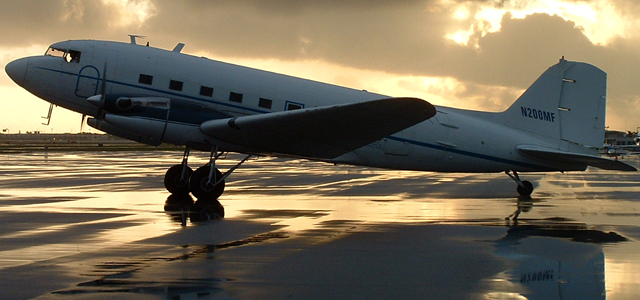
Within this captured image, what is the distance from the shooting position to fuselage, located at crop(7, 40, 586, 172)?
65.0 feet

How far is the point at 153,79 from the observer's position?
2000 cm

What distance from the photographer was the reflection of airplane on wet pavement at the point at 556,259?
8242 millimetres

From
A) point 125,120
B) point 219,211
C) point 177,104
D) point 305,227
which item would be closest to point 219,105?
point 177,104

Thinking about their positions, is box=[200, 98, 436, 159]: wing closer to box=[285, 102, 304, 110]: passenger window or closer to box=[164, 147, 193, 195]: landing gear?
box=[285, 102, 304, 110]: passenger window

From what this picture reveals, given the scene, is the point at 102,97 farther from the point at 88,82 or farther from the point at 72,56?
the point at 72,56

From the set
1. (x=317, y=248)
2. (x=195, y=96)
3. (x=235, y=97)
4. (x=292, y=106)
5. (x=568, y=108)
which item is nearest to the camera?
(x=317, y=248)

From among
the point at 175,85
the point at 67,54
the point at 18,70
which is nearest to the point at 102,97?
the point at 175,85

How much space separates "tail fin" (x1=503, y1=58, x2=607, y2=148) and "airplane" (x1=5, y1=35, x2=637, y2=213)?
0.11ft

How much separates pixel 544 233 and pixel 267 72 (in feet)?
35.2

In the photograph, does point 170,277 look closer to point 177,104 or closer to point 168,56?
point 177,104

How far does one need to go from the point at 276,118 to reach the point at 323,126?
1287 mm

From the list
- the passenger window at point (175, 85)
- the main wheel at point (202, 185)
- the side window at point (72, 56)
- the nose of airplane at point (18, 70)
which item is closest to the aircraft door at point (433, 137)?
the main wheel at point (202, 185)

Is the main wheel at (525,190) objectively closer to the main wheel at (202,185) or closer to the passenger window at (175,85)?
the main wheel at (202,185)

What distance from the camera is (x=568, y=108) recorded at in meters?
23.4
